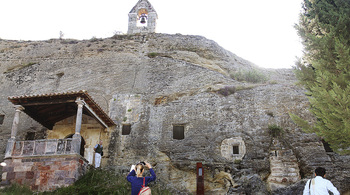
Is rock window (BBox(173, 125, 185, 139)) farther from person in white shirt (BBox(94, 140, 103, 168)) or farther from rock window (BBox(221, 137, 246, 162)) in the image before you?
person in white shirt (BBox(94, 140, 103, 168))

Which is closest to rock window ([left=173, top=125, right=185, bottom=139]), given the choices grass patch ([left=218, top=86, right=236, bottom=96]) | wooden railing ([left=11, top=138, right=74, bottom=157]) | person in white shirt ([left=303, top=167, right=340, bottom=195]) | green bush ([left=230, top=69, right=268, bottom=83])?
grass patch ([left=218, top=86, right=236, bottom=96])

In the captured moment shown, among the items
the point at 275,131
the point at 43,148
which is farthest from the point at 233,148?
the point at 43,148

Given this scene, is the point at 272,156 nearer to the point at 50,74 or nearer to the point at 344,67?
the point at 344,67

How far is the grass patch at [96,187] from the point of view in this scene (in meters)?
12.2

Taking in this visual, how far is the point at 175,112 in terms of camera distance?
1652cm

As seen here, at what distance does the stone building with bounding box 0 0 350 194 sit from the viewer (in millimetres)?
14016

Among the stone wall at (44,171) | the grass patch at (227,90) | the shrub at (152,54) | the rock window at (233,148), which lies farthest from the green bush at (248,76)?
the stone wall at (44,171)

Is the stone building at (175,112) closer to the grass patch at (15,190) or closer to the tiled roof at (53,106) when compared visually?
the tiled roof at (53,106)

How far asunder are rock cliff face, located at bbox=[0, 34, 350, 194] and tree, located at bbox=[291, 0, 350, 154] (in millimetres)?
3926

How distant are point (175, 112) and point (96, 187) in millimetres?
5619

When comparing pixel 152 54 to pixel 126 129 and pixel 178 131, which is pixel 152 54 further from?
pixel 178 131

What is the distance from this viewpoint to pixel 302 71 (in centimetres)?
1083

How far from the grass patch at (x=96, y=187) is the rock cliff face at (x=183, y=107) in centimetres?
129

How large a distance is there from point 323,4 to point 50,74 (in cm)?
1508
